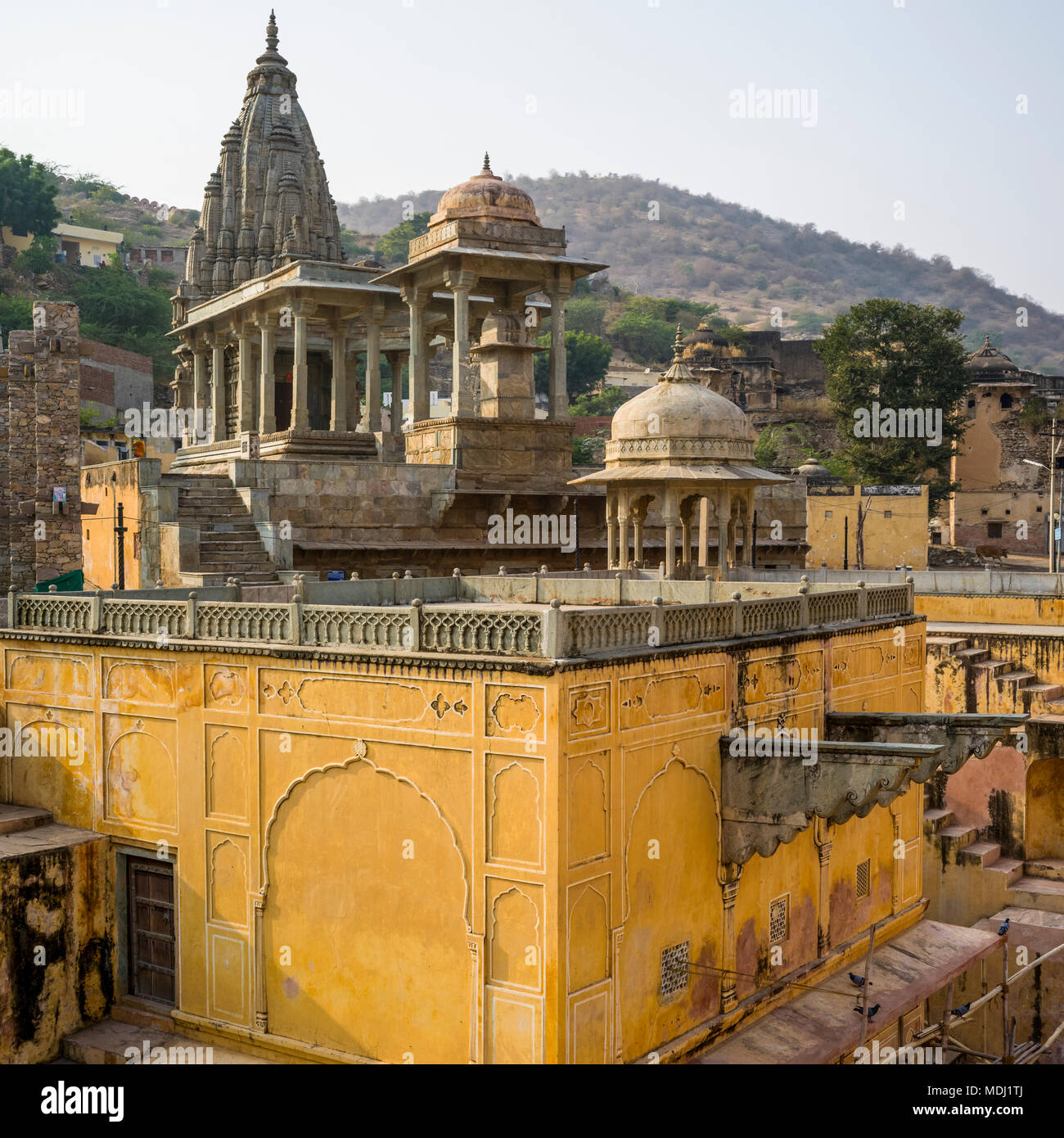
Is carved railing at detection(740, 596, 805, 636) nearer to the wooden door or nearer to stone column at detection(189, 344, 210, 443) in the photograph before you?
the wooden door

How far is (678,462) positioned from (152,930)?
12.6m

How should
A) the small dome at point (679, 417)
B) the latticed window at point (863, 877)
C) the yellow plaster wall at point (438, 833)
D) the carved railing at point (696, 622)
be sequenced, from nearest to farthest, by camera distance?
1. the yellow plaster wall at point (438, 833)
2. the carved railing at point (696, 622)
3. the latticed window at point (863, 877)
4. the small dome at point (679, 417)

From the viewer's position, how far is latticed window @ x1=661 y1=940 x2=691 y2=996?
12906 mm

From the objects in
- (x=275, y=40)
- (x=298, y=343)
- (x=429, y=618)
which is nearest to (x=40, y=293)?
(x=275, y=40)

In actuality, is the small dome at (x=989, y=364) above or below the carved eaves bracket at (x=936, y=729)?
above

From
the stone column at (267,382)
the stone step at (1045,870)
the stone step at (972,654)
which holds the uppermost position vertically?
the stone column at (267,382)

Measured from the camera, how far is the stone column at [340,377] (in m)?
32.9

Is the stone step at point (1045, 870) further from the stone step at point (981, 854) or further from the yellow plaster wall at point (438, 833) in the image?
the yellow plaster wall at point (438, 833)

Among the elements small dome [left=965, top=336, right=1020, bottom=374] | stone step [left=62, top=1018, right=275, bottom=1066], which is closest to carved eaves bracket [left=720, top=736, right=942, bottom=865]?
stone step [left=62, top=1018, right=275, bottom=1066]

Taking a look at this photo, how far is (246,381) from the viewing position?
3447 centimetres

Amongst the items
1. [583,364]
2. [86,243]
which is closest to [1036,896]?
[583,364]

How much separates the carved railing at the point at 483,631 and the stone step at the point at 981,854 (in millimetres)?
13003

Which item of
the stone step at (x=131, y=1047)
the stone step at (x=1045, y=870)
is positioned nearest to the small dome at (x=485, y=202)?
the stone step at (x=1045, y=870)

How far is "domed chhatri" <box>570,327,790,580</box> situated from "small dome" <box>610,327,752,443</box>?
0.02 metres
